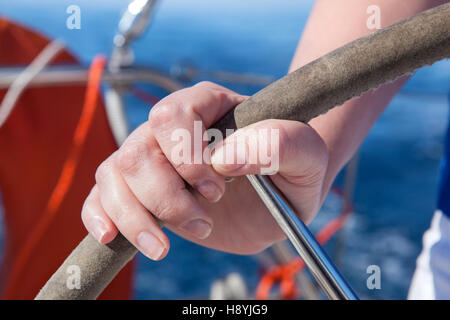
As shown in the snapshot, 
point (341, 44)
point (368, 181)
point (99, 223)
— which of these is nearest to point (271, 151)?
point (99, 223)

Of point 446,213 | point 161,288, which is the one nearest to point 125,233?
point 446,213

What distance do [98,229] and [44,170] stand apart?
2.64ft

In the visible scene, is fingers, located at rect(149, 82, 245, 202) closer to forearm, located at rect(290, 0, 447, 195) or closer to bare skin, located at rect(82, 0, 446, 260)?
bare skin, located at rect(82, 0, 446, 260)

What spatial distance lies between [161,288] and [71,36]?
7207 mm

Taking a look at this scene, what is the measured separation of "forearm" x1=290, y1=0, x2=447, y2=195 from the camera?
20.2 inches

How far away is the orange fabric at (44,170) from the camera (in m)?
1.01

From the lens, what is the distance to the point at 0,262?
3.64 ft

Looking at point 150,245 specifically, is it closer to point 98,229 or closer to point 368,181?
point 98,229

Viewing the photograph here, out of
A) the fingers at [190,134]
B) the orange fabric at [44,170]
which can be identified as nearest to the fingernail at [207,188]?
the fingers at [190,134]

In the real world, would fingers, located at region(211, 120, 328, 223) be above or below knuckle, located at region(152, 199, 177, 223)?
above

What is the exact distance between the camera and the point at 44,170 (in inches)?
42.6

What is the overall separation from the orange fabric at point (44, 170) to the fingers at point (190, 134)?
677 mm

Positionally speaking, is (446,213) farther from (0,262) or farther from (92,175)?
(0,262)

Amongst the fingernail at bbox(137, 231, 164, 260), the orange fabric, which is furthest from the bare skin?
the orange fabric
